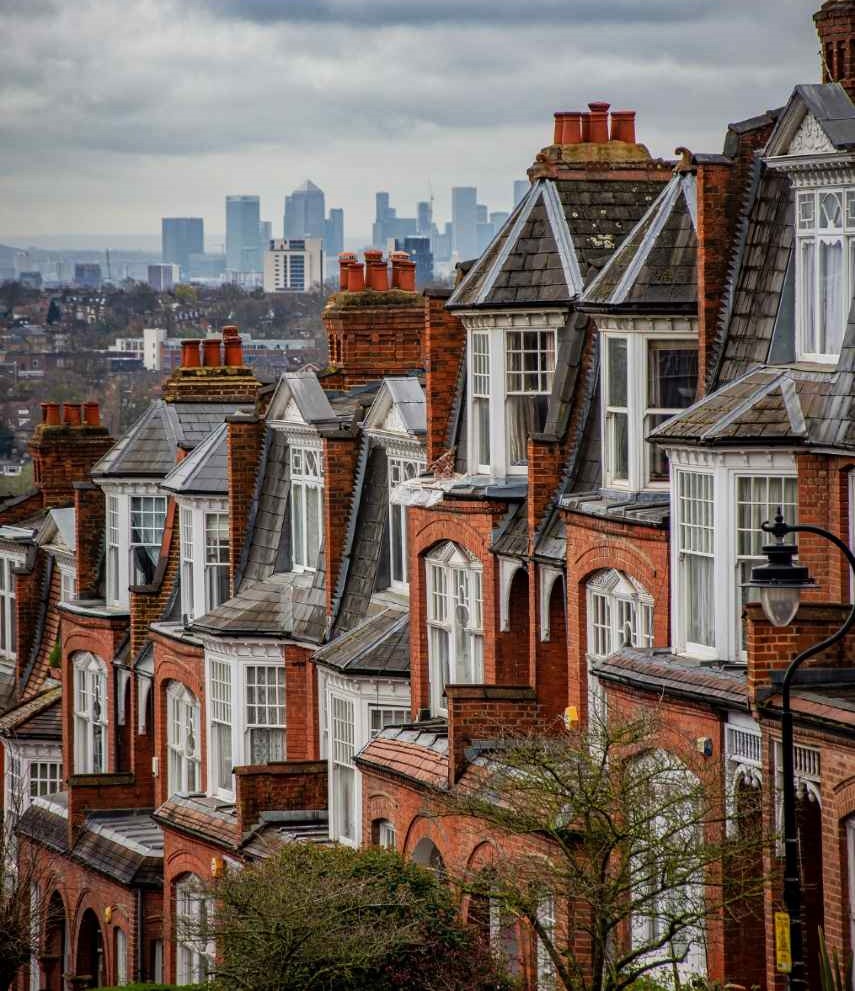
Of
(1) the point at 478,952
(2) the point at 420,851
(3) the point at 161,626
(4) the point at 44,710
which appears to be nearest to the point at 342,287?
(3) the point at 161,626

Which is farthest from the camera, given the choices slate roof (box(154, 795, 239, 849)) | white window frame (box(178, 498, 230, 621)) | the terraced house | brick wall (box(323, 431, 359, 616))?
white window frame (box(178, 498, 230, 621))

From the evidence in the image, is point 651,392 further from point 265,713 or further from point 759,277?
point 265,713

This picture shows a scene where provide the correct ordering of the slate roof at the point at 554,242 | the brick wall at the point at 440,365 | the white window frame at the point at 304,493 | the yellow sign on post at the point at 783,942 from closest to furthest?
the yellow sign on post at the point at 783,942 < the slate roof at the point at 554,242 < the brick wall at the point at 440,365 < the white window frame at the point at 304,493

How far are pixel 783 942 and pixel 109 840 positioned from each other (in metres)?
25.0

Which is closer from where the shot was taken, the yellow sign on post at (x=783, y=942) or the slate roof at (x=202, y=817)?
the yellow sign on post at (x=783, y=942)

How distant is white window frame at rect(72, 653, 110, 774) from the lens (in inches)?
2014

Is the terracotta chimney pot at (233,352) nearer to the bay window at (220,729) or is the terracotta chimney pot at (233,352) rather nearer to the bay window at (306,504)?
the bay window at (306,504)

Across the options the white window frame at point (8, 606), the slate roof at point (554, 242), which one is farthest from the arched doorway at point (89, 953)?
the slate roof at point (554, 242)

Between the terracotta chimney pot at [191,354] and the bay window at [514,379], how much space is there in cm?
1653

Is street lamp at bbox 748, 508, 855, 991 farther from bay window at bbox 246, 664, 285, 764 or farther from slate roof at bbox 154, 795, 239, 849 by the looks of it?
bay window at bbox 246, 664, 285, 764

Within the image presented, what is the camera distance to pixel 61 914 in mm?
51406

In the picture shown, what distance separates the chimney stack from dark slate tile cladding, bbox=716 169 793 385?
4.63 ft

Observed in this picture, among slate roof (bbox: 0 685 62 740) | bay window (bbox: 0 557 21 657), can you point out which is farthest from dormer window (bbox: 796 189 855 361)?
bay window (bbox: 0 557 21 657)

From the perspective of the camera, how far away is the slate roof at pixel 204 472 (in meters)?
46.6
